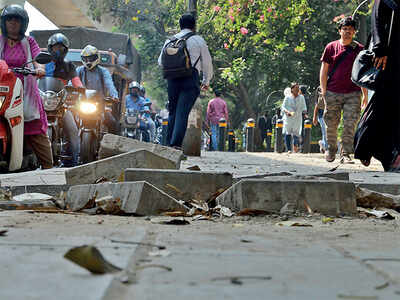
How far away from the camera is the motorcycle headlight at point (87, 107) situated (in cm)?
972

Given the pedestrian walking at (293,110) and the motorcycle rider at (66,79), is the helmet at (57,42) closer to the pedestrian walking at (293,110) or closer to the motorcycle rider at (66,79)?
the motorcycle rider at (66,79)

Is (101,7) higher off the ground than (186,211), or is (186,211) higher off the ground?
(101,7)

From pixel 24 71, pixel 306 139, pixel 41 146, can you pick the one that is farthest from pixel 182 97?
pixel 306 139

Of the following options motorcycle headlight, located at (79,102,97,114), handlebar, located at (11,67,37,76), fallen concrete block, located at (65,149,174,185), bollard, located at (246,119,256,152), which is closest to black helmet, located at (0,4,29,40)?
handlebar, located at (11,67,37,76)

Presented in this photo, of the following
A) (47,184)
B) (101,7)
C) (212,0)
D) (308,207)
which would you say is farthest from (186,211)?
(101,7)

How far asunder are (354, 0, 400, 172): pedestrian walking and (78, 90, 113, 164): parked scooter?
3691mm

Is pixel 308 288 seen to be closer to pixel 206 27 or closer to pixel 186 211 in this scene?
pixel 186 211

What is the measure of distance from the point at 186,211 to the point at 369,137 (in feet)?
14.3

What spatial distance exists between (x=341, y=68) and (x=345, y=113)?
0.66m

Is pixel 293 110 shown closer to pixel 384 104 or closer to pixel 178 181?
pixel 384 104

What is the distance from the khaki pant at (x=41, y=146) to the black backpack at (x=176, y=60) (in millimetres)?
2039

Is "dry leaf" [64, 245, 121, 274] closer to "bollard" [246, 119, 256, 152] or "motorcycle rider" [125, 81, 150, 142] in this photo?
"motorcycle rider" [125, 81, 150, 142]

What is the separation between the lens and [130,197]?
12.8 ft

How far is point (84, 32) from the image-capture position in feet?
72.2
